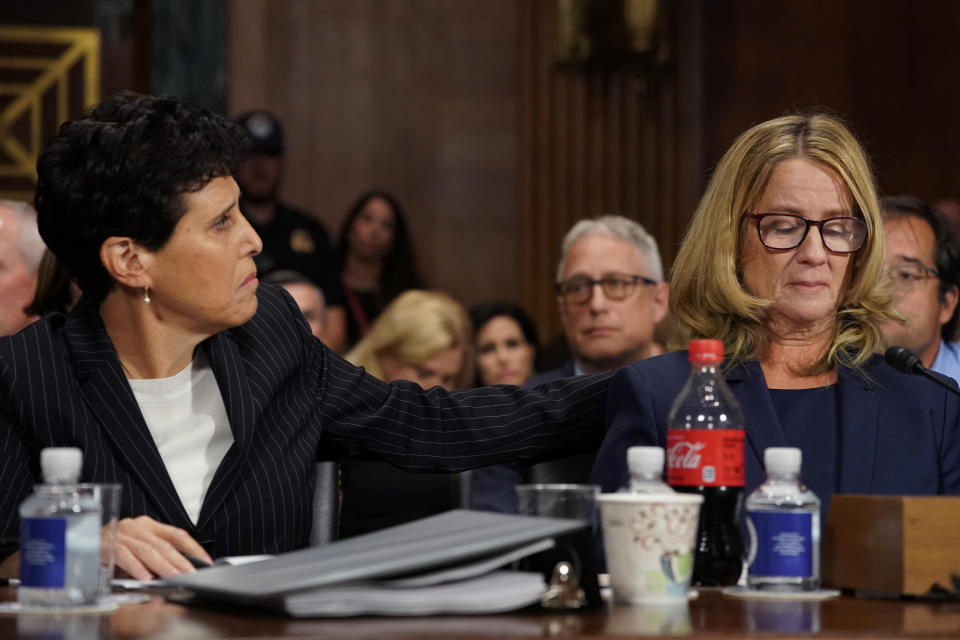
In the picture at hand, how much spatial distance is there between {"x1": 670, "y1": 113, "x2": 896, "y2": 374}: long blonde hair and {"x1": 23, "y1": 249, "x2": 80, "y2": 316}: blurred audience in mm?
1797

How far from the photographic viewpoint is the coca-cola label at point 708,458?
71.5 inches

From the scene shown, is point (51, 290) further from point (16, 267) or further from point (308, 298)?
point (308, 298)

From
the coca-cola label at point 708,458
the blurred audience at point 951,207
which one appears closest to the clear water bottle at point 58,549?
the coca-cola label at point 708,458

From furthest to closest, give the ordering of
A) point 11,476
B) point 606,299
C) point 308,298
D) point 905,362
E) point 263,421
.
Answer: point 308,298, point 606,299, point 263,421, point 11,476, point 905,362

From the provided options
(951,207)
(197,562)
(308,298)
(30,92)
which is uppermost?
(30,92)

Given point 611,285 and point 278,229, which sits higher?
point 278,229

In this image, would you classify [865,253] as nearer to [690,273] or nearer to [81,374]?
[690,273]

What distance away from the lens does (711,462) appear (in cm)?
182

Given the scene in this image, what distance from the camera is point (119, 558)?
1.90 m

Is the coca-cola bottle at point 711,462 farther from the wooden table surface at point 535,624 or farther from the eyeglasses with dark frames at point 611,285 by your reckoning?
the eyeglasses with dark frames at point 611,285

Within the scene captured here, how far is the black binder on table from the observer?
1461 millimetres

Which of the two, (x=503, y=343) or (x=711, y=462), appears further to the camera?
(x=503, y=343)

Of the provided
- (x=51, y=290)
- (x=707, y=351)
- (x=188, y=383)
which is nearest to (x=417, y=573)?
(x=707, y=351)

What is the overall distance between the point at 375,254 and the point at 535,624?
4607 mm
